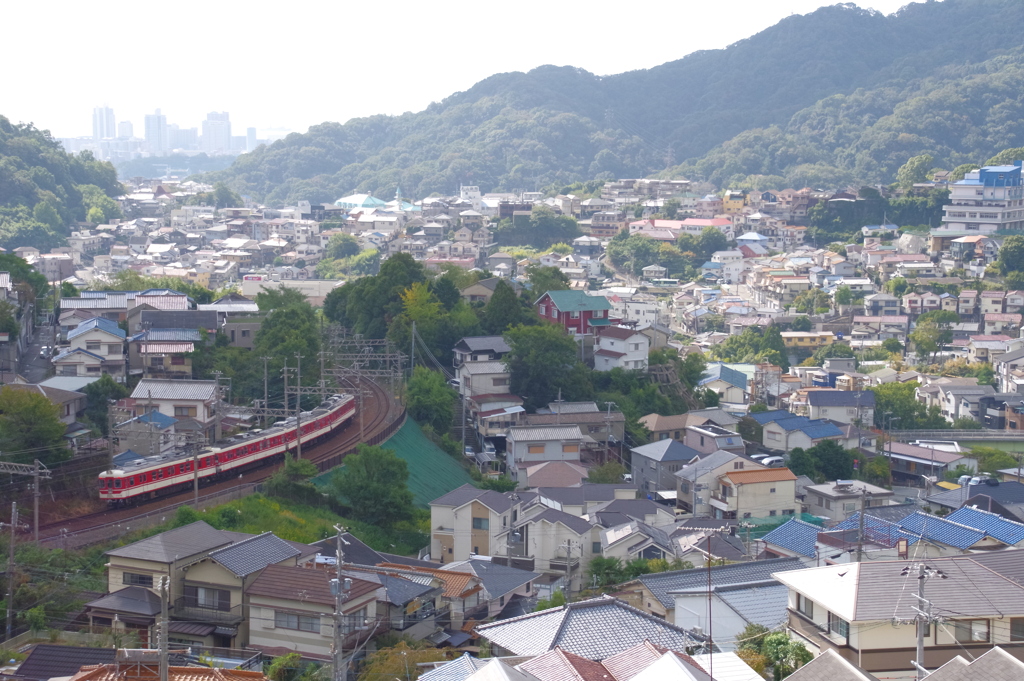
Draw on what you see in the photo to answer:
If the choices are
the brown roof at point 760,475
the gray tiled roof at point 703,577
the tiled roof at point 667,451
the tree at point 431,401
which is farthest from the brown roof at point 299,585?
the tiled roof at point 667,451

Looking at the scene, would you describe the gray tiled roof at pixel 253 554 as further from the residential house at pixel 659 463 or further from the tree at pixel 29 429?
the residential house at pixel 659 463

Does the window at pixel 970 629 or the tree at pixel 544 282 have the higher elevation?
the tree at pixel 544 282

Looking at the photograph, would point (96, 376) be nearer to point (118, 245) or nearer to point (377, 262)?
point (377, 262)

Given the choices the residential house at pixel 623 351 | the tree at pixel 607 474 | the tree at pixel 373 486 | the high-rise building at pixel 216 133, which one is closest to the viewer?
the tree at pixel 373 486

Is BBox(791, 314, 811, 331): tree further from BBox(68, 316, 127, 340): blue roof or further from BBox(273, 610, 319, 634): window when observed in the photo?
BBox(273, 610, 319, 634): window

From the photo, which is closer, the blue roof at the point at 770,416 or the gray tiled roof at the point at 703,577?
the gray tiled roof at the point at 703,577

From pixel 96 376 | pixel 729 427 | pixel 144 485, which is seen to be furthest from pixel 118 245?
pixel 144 485

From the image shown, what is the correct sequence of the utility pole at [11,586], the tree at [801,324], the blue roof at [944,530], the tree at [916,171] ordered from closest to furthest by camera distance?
the utility pole at [11,586] < the blue roof at [944,530] < the tree at [801,324] < the tree at [916,171]

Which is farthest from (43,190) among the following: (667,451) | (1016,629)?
(1016,629)
